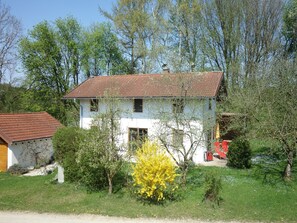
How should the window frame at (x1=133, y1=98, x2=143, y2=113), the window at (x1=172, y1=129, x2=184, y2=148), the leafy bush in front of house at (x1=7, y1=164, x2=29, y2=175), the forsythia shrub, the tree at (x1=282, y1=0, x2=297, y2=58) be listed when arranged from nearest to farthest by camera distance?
the forsythia shrub
the window at (x1=172, y1=129, x2=184, y2=148)
the leafy bush in front of house at (x1=7, y1=164, x2=29, y2=175)
the window frame at (x1=133, y1=98, x2=143, y2=113)
the tree at (x1=282, y1=0, x2=297, y2=58)

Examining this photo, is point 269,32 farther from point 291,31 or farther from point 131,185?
point 131,185

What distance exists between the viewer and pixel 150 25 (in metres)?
31.8

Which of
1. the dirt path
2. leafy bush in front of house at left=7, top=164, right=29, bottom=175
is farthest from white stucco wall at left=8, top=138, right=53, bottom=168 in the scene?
the dirt path

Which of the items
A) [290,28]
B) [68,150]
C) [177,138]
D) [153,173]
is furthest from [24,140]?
[290,28]

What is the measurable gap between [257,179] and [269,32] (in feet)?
76.1

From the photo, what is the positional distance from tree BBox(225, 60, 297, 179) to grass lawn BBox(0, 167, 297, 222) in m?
2.07

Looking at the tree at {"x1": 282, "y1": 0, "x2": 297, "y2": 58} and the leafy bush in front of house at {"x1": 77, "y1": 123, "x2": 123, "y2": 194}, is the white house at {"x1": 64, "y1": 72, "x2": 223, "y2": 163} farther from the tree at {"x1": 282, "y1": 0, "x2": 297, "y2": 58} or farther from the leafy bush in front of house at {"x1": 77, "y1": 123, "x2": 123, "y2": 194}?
the tree at {"x1": 282, "y1": 0, "x2": 297, "y2": 58}

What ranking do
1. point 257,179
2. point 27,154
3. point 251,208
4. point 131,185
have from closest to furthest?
point 251,208 < point 131,185 < point 257,179 < point 27,154

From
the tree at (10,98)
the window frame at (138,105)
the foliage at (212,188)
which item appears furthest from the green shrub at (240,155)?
the tree at (10,98)

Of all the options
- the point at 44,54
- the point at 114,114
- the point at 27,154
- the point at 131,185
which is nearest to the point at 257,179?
the point at 131,185

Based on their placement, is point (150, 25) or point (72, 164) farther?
point (150, 25)

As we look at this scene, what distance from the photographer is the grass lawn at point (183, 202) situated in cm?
988

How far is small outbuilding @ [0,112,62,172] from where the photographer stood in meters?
18.0

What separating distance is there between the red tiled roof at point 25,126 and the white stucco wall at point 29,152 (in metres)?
0.42
